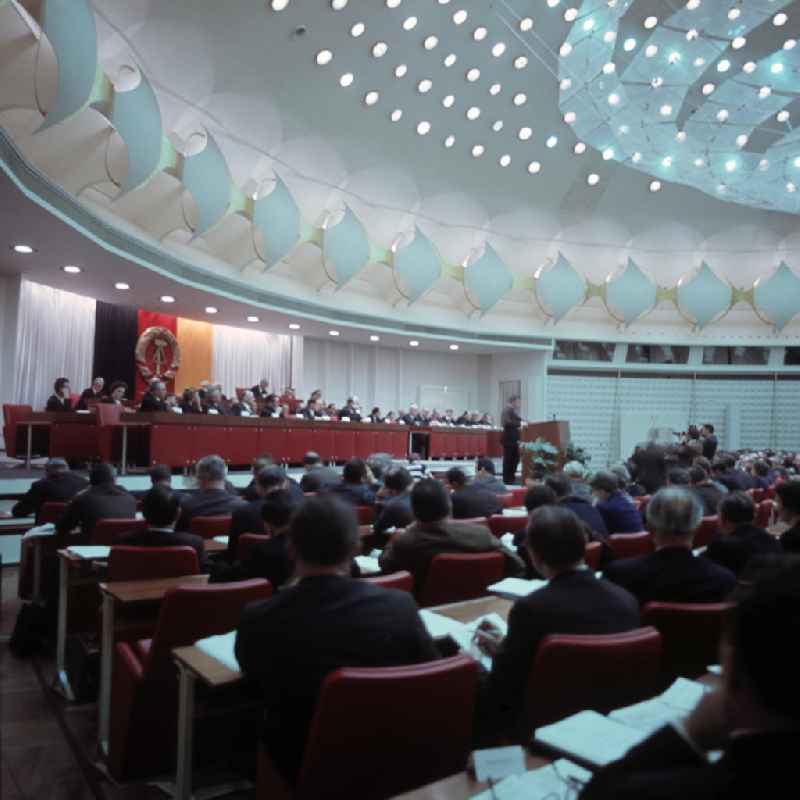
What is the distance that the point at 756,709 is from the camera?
0.79m

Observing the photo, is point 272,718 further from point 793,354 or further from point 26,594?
point 793,354

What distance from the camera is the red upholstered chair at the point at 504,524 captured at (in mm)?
4891

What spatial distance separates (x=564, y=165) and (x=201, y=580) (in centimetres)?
1701

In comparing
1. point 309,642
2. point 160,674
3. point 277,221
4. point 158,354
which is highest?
point 277,221

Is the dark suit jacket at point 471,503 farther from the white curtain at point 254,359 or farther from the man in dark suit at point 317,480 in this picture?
the white curtain at point 254,359

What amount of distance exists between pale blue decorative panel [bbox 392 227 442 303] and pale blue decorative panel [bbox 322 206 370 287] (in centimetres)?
140

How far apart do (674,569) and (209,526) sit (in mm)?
3034

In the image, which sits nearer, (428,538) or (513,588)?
(513,588)

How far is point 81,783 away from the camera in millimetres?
2721

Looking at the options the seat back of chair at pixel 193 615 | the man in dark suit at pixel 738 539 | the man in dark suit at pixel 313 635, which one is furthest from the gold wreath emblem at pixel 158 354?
the man in dark suit at pixel 313 635

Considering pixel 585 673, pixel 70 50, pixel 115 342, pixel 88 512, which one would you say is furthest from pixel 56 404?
pixel 585 673

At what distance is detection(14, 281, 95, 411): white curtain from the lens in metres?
12.8

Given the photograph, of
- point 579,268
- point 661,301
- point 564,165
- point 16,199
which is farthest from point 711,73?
point 16,199

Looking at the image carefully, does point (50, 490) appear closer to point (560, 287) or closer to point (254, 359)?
point (254, 359)
